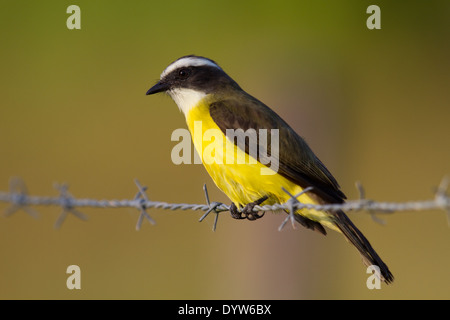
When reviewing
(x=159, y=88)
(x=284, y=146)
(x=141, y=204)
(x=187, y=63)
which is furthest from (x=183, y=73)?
(x=141, y=204)

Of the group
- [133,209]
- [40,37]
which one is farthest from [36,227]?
[133,209]

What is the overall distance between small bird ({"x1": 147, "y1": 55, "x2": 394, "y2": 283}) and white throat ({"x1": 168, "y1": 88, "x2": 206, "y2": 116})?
2 cm

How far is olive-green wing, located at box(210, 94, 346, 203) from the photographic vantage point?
15.5 feet

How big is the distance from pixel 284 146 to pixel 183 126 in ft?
20.0

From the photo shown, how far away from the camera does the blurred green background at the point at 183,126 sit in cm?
707

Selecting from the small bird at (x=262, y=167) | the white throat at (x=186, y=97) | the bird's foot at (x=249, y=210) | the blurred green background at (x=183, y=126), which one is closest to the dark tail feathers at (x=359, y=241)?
the small bird at (x=262, y=167)

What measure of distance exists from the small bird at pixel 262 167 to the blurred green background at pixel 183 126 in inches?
56.8

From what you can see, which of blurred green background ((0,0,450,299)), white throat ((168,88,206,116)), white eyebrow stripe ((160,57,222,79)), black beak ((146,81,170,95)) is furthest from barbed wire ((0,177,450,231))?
blurred green background ((0,0,450,299))

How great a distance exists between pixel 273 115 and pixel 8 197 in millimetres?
2316

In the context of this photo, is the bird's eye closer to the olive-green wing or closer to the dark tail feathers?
the olive-green wing

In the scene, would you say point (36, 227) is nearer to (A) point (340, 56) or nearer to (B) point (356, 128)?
(B) point (356, 128)

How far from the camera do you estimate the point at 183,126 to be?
10898 mm

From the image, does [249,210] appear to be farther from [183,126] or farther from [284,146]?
[183,126]

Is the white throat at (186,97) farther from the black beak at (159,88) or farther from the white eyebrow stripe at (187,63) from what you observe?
the white eyebrow stripe at (187,63)
